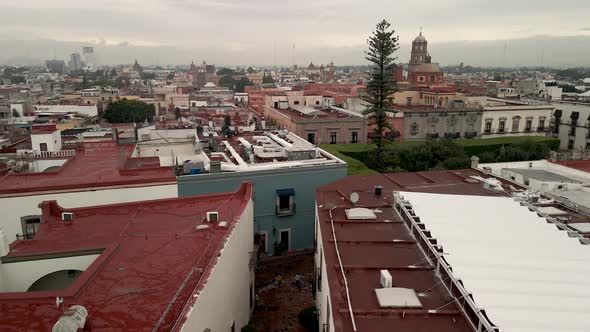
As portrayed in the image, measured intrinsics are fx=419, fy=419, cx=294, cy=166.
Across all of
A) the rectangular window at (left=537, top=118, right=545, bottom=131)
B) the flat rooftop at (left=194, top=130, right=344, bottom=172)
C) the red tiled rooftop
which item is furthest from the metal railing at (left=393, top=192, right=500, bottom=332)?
the rectangular window at (left=537, top=118, right=545, bottom=131)

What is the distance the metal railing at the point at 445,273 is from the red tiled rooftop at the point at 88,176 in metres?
9.37

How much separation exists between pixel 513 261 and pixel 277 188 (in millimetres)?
11333

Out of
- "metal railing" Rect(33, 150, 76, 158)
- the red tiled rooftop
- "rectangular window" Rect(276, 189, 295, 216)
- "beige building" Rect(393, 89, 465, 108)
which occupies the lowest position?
"rectangular window" Rect(276, 189, 295, 216)

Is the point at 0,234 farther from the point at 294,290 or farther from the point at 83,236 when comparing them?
the point at 294,290

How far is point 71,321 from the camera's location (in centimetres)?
655

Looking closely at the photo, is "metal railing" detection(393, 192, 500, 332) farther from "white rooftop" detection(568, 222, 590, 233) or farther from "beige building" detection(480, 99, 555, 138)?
"beige building" detection(480, 99, 555, 138)

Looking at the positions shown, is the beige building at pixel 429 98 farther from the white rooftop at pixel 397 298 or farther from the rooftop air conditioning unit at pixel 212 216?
the white rooftop at pixel 397 298

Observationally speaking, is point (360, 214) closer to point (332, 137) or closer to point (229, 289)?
point (229, 289)

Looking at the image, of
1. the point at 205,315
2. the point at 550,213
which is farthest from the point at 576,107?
the point at 205,315

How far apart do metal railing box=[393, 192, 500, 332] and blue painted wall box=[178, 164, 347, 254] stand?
673 centimetres

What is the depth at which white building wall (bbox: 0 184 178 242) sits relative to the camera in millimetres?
14914

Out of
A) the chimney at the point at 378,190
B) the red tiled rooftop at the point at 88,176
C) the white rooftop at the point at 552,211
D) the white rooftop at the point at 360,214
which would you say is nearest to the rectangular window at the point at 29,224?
the red tiled rooftop at the point at 88,176

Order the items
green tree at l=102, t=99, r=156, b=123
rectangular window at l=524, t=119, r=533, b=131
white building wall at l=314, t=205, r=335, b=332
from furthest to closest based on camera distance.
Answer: green tree at l=102, t=99, r=156, b=123
rectangular window at l=524, t=119, r=533, b=131
white building wall at l=314, t=205, r=335, b=332

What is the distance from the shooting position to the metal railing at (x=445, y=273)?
23.1 feet
